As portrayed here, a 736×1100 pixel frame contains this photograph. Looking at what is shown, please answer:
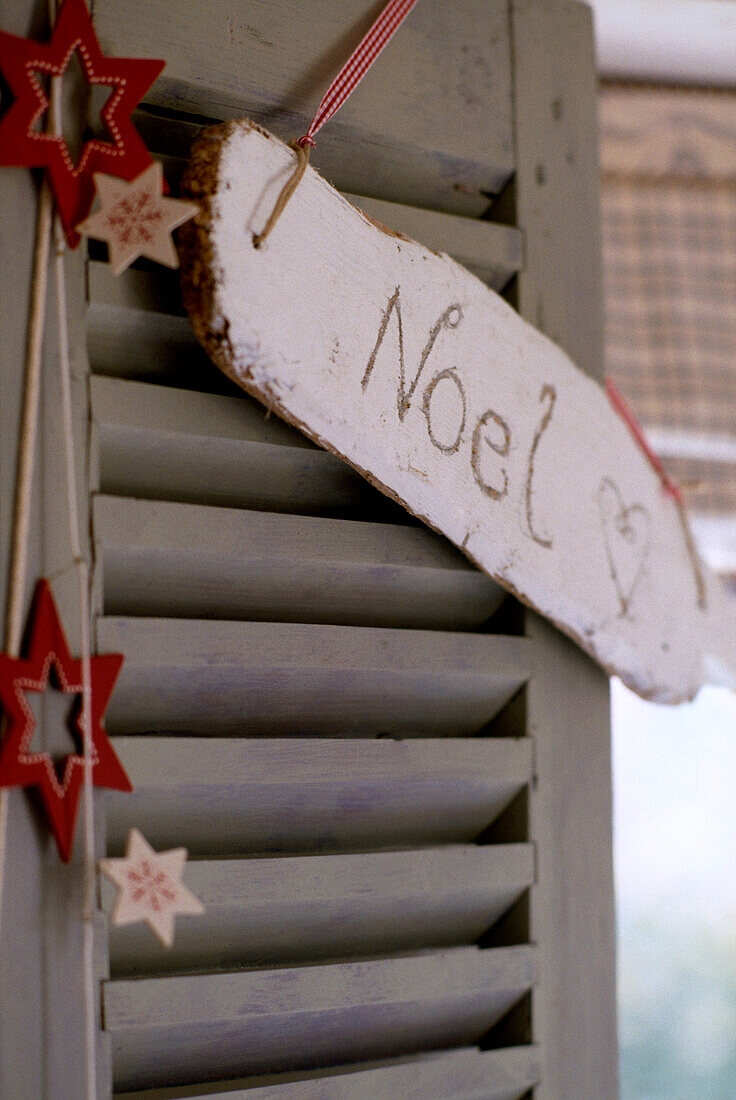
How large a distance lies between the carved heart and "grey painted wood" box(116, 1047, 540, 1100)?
1.10 ft

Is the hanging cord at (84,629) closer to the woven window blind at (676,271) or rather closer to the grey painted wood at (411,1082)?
the grey painted wood at (411,1082)

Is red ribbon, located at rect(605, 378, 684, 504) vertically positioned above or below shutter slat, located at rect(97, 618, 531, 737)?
above

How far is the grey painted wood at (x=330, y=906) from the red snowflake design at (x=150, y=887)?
0.11 feet

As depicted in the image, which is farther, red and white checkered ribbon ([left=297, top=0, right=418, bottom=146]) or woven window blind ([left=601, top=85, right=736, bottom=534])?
woven window blind ([left=601, top=85, right=736, bottom=534])

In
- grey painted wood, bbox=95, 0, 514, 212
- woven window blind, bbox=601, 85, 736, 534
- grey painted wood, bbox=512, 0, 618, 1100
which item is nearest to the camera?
grey painted wood, bbox=95, 0, 514, 212

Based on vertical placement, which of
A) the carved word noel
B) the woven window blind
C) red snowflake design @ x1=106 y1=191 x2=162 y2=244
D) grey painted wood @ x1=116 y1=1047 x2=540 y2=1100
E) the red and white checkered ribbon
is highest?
the woven window blind

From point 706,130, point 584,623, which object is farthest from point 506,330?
point 706,130

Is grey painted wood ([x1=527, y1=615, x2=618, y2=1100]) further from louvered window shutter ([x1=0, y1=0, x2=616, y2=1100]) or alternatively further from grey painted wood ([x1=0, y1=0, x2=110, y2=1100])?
grey painted wood ([x1=0, y1=0, x2=110, y2=1100])

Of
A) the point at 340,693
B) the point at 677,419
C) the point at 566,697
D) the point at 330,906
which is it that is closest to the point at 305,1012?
the point at 330,906

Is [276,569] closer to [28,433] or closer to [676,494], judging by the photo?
[28,433]

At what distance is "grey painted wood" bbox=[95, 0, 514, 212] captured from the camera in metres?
0.56

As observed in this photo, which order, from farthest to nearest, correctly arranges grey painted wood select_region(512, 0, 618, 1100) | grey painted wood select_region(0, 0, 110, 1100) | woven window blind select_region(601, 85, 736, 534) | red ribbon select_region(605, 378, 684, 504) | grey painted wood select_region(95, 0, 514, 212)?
1. woven window blind select_region(601, 85, 736, 534)
2. red ribbon select_region(605, 378, 684, 504)
3. grey painted wood select_region(512, 0, 618, 1100)
4. grey painted wood select_region(95, 0, 514, 212)
5. grey painted wood select_region(0, 0, 110, 1100)

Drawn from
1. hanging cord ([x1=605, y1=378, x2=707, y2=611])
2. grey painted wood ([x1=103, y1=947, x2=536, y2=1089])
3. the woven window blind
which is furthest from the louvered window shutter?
the woven window blind

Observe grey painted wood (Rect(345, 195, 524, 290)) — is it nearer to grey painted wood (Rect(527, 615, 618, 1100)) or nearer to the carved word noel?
the carved word noel
